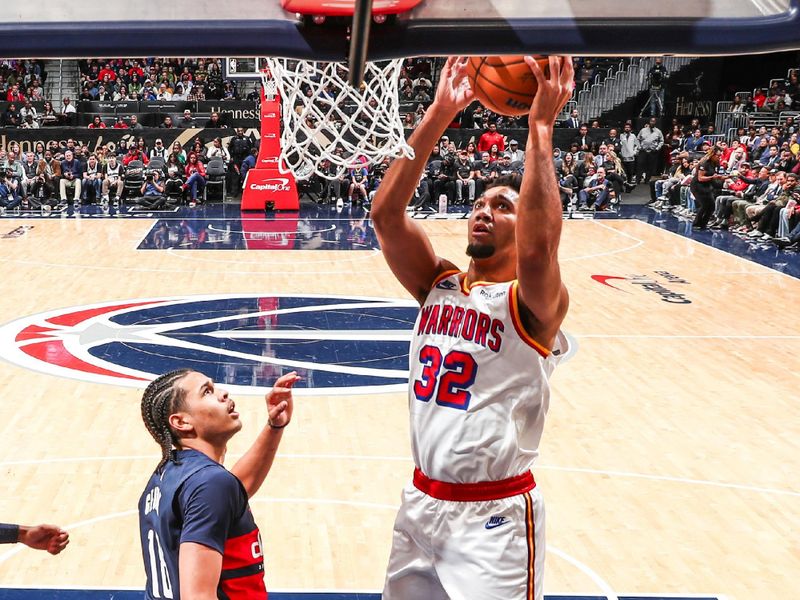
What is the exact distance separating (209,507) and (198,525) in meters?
0.06

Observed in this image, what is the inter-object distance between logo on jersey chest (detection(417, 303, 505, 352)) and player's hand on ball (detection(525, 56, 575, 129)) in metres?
0.68

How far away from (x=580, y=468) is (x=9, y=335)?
5939 millimetres

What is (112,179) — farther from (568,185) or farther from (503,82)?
(503,82)

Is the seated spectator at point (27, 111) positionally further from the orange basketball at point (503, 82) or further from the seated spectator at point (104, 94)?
the orange basketball at point (503, 82)

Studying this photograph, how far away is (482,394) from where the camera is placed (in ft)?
10.7

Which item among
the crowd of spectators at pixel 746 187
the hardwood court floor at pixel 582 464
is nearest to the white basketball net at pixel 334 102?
the hardwood court floor at pixel 582 464

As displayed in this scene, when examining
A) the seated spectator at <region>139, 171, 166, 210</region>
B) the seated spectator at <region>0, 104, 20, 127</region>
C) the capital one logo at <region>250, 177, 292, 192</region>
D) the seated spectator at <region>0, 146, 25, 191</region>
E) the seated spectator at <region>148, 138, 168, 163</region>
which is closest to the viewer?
the capital one logo at <region>250, 177, 292, 192</region>

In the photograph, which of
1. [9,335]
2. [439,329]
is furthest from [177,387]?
[9,335]

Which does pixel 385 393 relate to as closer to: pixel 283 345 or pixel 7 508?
pixel 283 345

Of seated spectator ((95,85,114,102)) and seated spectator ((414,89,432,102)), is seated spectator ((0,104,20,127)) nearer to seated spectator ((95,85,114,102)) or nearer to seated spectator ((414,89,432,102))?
seated spectator ((95,85,114,102))

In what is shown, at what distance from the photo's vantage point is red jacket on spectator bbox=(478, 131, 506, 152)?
23.2 metres

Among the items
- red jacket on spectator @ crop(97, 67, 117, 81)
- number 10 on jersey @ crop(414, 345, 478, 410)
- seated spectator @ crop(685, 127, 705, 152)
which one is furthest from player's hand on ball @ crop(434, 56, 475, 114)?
red jacket on spectator @ crop(97, 67, 117, 81)

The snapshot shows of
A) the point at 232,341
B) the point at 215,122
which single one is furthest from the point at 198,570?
the point at 215,122

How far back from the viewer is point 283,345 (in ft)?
31.3
